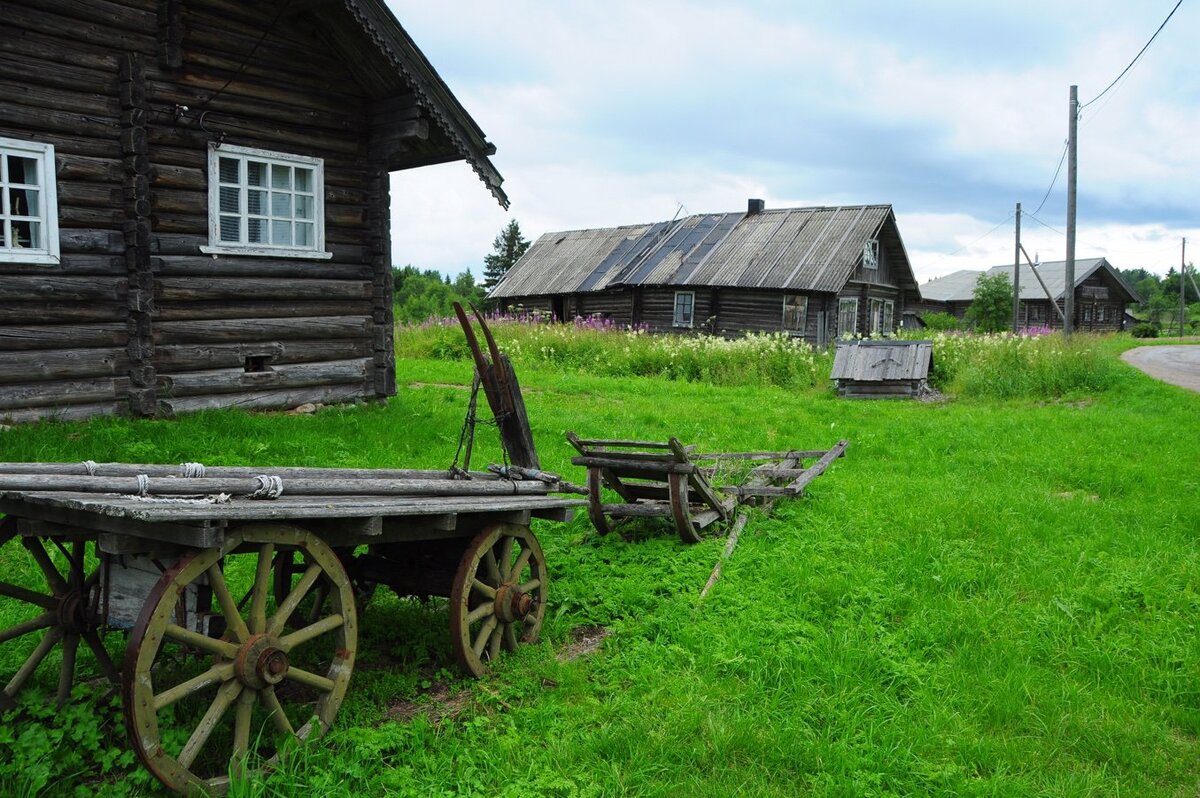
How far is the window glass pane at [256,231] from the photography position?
9906 millimetres

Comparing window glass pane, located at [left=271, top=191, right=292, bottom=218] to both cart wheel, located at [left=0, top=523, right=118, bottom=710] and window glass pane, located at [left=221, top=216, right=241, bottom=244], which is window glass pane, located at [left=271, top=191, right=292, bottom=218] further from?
cart wheel, located at [left=0, top=523, right=118, bottom=710]

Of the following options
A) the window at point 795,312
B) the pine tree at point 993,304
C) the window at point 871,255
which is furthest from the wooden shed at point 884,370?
the pine tree at point 993,304

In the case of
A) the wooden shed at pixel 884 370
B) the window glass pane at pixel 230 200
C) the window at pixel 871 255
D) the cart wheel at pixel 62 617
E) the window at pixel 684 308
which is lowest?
the cart wheel at pixel 62 617

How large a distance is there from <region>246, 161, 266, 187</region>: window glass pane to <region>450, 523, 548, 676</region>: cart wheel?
22.5 ft

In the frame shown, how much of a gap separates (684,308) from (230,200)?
20.4 metres

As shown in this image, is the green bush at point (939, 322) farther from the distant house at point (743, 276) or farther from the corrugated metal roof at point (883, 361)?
the corrugated metal roof at point (883, 361)

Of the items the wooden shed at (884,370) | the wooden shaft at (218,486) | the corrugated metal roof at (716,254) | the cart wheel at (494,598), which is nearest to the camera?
the wooden shaft at (218,486)

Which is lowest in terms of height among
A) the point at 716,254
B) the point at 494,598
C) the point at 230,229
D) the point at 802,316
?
the point at 494,598

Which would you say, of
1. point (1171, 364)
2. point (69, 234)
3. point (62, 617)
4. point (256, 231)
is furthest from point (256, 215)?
point (1171, 364)

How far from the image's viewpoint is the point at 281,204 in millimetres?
10195

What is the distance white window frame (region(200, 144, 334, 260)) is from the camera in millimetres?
9438

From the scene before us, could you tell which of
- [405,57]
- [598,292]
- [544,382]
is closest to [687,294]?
[598,292]

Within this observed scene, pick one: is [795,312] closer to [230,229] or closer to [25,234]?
[230,229]

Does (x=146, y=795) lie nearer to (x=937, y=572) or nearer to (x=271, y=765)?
(x=271, y=765)
